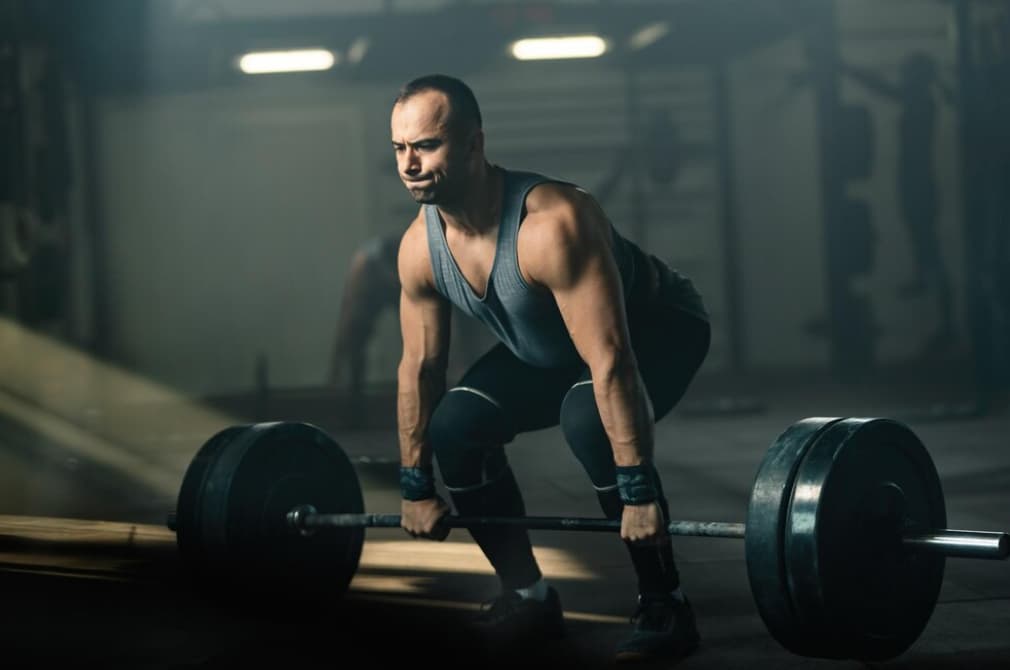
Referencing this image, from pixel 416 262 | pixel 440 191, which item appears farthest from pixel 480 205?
pixel 416 262

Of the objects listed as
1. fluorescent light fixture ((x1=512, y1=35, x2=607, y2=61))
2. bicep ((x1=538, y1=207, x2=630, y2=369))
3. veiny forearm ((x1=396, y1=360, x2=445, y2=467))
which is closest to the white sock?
veiny forearm ((x1=396, y1=360, x2=445, y2=467))

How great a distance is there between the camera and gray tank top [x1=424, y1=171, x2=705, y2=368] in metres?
2.10

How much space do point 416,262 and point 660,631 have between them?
705 mm

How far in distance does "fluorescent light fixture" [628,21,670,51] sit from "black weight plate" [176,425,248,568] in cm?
596

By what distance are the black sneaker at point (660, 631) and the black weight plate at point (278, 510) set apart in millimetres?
622

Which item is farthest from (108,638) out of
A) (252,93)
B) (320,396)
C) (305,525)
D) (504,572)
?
(252,93)

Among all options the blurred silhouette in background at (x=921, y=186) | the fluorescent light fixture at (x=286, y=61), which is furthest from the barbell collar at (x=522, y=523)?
the blurred silhouette in background at (x=921, y=186)

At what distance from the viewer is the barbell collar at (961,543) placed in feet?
6.03

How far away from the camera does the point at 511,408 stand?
229cm

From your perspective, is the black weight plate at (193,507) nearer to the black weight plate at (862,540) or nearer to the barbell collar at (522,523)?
the barbell collar at (522,523)

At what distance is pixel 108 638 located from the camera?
2375 millimetres

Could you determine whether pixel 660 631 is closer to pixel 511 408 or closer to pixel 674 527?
pixel 674 527

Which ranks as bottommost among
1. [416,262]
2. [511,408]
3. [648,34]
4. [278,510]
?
[278,510]

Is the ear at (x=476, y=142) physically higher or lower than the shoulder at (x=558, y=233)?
higher
